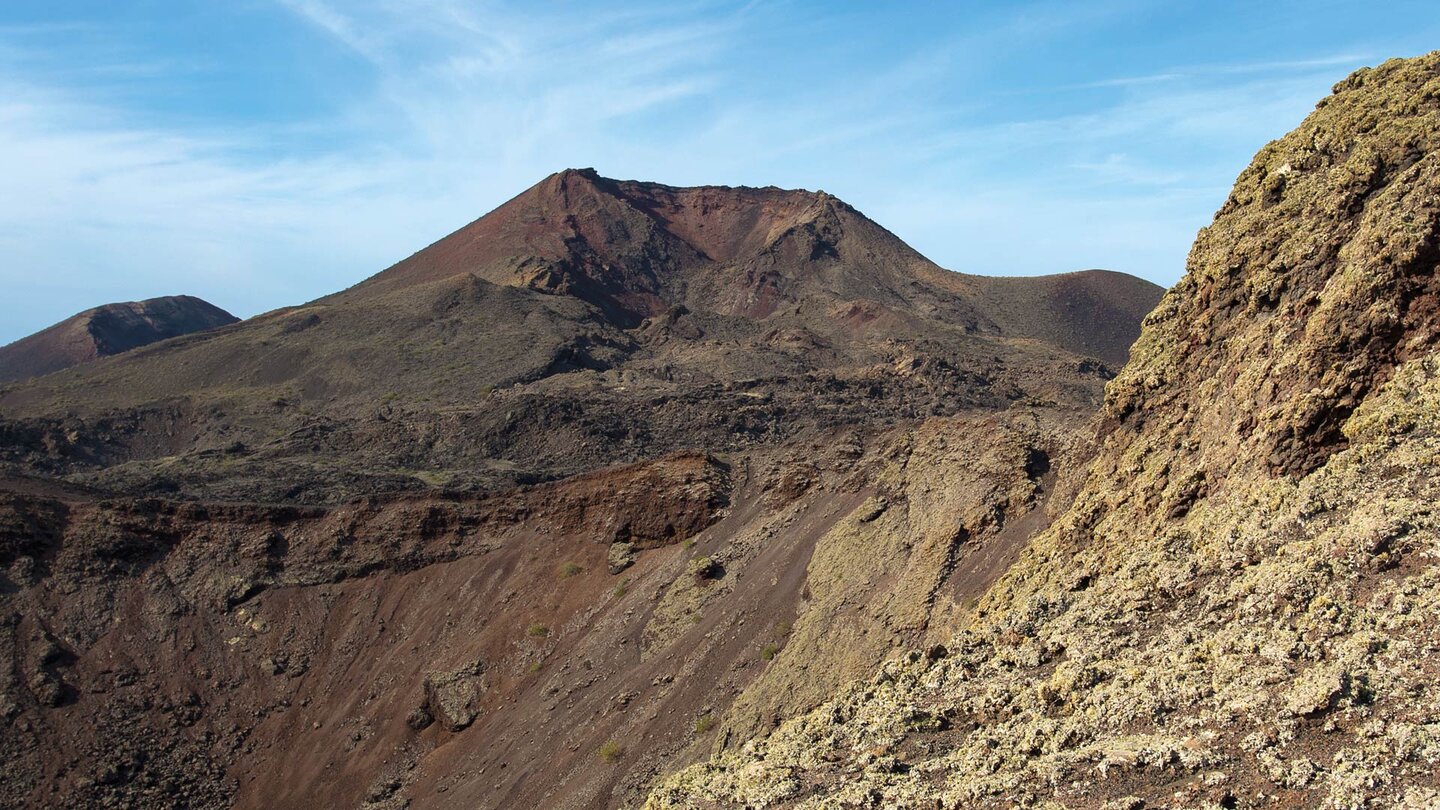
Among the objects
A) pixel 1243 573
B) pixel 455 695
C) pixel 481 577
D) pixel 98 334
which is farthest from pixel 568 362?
pixel 1243 573

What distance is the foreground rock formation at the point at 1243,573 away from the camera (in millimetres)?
8430

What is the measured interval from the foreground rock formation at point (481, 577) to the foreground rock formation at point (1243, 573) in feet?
11.1

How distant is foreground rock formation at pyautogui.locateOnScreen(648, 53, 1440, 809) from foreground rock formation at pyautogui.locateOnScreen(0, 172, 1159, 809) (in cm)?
338

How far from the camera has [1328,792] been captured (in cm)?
759

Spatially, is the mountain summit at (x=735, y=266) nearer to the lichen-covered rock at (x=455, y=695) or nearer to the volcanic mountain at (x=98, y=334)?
the volcanic mountain at (x=98, y=334)

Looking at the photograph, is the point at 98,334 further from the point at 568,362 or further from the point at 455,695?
the point at 455,695

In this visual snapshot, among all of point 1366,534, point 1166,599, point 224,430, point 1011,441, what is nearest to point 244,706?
point 1011,441

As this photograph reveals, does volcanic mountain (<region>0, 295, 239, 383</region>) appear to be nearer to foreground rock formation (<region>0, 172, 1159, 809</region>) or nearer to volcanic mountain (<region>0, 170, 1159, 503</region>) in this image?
volcanic mountain (<region>0, 170, 1159, 503</region>)

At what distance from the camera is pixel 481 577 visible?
113 ft

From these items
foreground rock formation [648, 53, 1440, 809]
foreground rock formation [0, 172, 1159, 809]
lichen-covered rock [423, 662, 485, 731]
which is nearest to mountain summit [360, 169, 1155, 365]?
foreground rock formation [0, 172, 1159, 809]

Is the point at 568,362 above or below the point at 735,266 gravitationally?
below

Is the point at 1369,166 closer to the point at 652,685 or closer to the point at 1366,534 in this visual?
the point at 1366,534

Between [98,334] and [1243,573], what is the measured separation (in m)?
125

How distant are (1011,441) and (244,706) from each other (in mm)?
21087
